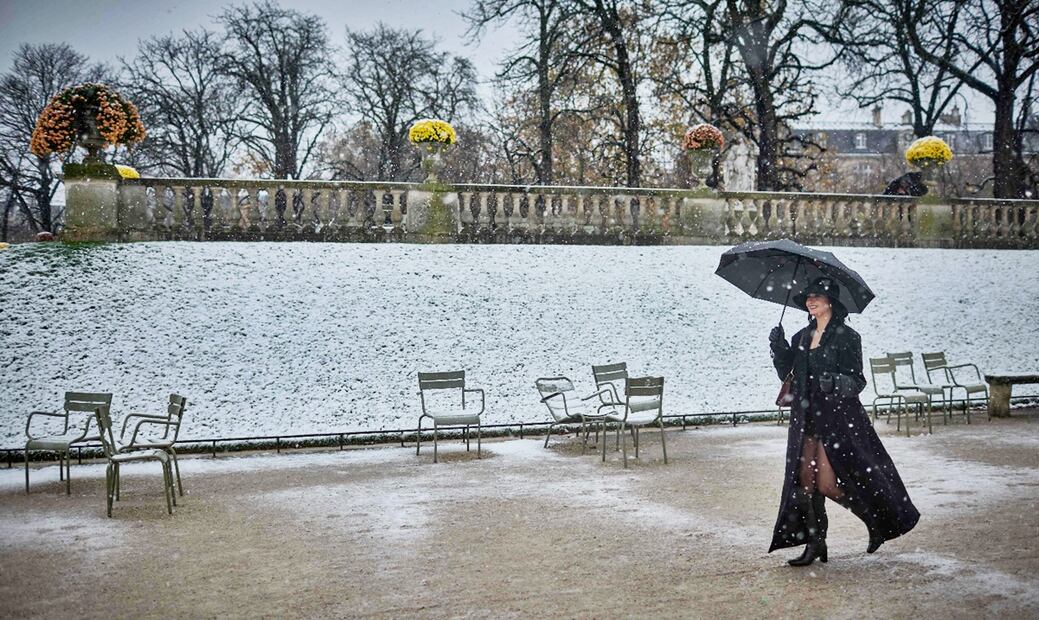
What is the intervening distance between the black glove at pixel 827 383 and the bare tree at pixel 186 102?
3069cm

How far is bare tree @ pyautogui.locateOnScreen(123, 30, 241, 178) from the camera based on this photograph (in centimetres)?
3300

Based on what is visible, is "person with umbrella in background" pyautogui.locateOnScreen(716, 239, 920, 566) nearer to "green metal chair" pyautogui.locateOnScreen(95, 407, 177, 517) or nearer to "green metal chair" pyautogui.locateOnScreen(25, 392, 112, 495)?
"green metal chair" pyautogui.locateOnScreen(95, 407, 177, 517)

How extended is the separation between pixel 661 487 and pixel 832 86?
1946 centimetres

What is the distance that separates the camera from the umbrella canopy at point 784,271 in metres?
6.09

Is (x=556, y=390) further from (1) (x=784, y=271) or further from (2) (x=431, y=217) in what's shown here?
(2) (x=431, y=217)

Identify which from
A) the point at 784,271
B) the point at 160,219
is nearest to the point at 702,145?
the point at 160,219

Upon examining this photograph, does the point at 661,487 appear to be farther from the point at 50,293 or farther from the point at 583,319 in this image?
the point at 50,293

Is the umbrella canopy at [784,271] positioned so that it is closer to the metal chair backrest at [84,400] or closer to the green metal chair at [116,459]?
the green metal chair at [116,459]

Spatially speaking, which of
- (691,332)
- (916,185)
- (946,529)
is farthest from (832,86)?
(946,529)

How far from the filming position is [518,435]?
40.3 feet

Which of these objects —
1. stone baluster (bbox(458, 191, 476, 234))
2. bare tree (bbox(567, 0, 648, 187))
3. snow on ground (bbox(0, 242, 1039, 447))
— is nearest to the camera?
snow on ground (bbox(0, 242, 1039, 447))

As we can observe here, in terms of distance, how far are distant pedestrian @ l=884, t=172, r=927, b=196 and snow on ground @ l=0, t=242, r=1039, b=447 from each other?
9.56 ft

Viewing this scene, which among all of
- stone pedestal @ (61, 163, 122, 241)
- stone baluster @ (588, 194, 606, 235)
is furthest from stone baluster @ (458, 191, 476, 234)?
stone pedestal @ (61, 163, 122, 241)

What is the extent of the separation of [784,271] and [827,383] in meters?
1.24
